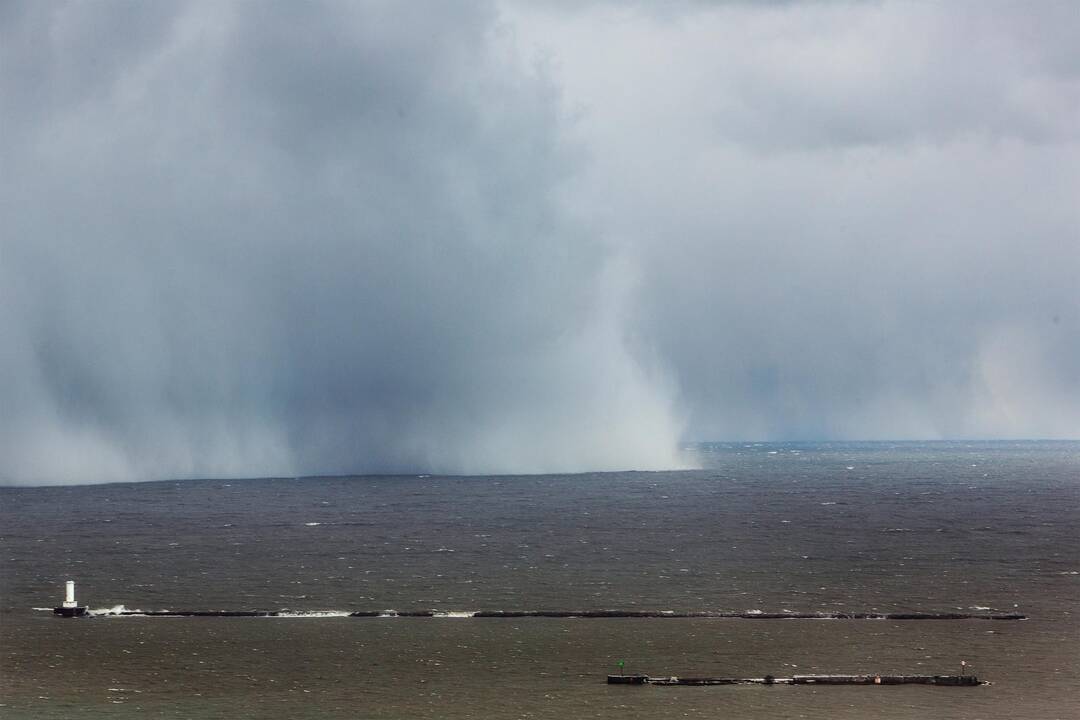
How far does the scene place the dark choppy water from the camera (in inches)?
1682

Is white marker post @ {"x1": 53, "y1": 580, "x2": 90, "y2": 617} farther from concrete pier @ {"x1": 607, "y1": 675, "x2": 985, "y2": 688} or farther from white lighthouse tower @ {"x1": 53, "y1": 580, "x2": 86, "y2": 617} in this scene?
concrete pier @ {"x1": 607, "y1": 675, "x2": 985, "y2": 688}

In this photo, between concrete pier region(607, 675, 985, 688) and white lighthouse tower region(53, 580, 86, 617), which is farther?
white lighthouse tower region(53, 580, 86, 617)

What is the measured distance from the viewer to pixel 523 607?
61.3 metres

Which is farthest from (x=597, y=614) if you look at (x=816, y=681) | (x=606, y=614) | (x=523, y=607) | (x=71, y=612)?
(x=71, y=612)

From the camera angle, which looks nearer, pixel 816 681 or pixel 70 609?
pixel 816 681

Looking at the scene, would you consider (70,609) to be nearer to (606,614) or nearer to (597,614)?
(597,614)

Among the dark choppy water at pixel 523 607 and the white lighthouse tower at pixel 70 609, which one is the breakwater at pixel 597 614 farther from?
the dark choppy water at pixel 523 607

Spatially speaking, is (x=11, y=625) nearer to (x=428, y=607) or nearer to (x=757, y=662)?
(x=428, y=607)

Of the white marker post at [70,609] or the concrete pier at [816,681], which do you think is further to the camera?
the white marker post at [70,609]

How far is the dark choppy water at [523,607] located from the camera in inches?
1682

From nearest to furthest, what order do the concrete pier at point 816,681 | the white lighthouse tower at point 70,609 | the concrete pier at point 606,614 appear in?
the concrete pier at point 816,681 < the concrete pier at point 606,614 < the white lighthouse tower at point 70,609

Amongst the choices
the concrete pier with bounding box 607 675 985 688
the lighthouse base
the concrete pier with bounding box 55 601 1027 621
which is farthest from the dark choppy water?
the concrete pier with bounding box 55 601 1027 621

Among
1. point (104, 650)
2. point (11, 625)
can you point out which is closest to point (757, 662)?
point (104, 650)

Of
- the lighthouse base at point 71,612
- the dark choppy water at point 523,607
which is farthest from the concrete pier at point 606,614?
the dark choppy water at point 523,607
